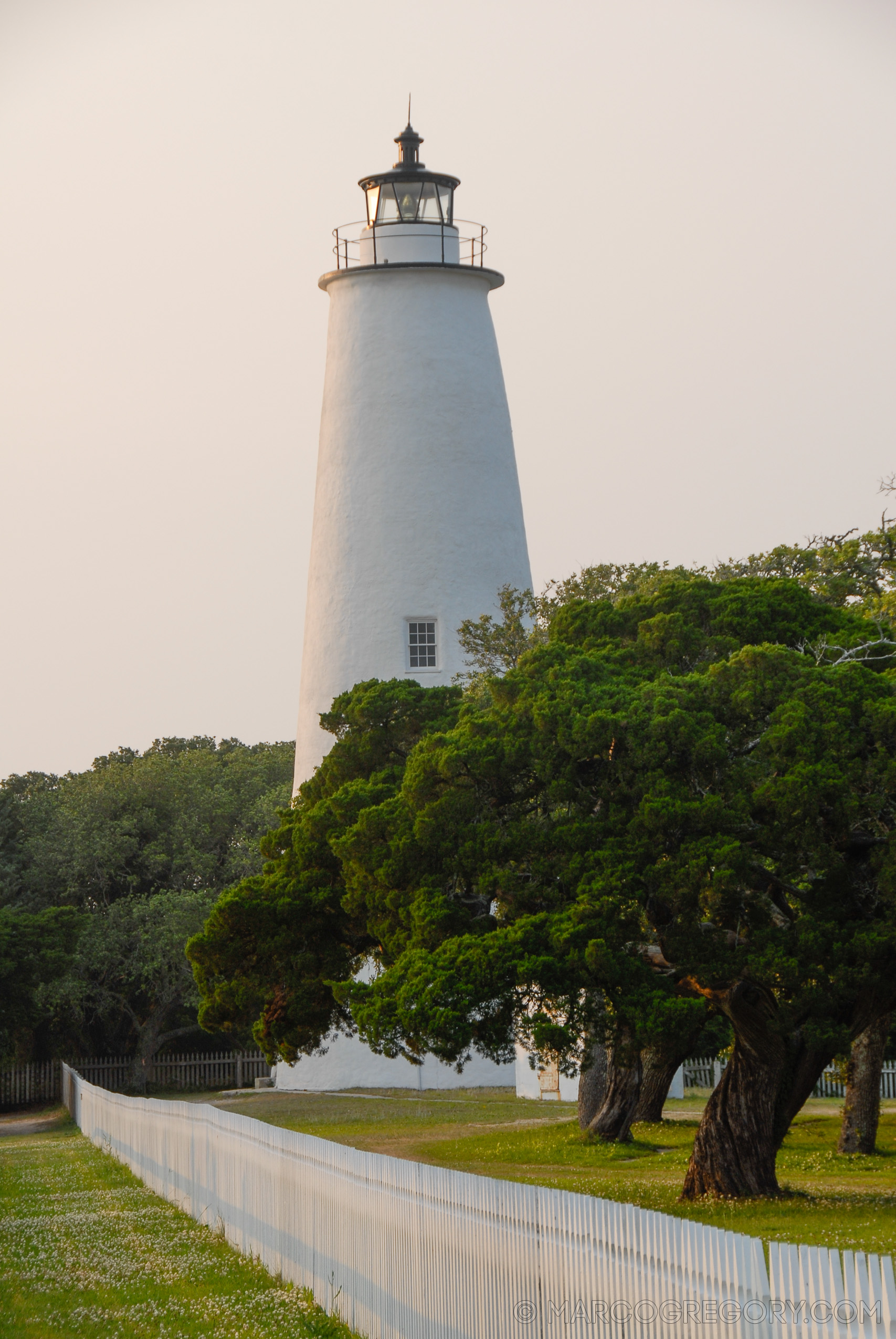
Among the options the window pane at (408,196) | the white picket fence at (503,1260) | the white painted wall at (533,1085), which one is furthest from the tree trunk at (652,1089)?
the window pane at (408,196)

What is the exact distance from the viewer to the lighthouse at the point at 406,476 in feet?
104

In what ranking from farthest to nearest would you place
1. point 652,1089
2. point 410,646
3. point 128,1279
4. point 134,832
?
1. point 134,832
2. point 410,646
3. point 652,1089
4. point 128,1279

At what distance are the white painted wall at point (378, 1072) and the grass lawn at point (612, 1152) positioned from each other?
1.02 ft

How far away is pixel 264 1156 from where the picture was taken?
12734 millimetres

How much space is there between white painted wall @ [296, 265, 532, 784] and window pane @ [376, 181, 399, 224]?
181 cm

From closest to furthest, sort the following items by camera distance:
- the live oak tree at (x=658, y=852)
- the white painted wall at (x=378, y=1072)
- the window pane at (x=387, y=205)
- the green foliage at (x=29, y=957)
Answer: the live oak tree at (x=658, y=852) → the white painted wall at (x=378, y=1072) → the window pane at (x=387, y=205) → the green foliage at (x=29, y=957)

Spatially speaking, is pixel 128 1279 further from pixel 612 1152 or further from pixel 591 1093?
pixel 591 1093

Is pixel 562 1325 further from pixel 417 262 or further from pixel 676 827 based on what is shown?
pixel 417 262

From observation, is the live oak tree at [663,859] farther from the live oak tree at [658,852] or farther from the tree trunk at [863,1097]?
the tree trunk at [863,1097]

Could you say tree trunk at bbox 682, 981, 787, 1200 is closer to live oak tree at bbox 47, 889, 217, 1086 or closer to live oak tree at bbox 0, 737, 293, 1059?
live oak tree at bbox 0, 737, 293, 1059

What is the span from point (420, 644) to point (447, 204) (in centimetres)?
1051

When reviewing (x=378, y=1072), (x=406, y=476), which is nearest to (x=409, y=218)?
(x=406, y=476)

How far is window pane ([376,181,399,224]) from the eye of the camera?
33906 millimetres

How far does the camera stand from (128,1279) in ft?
40.4
